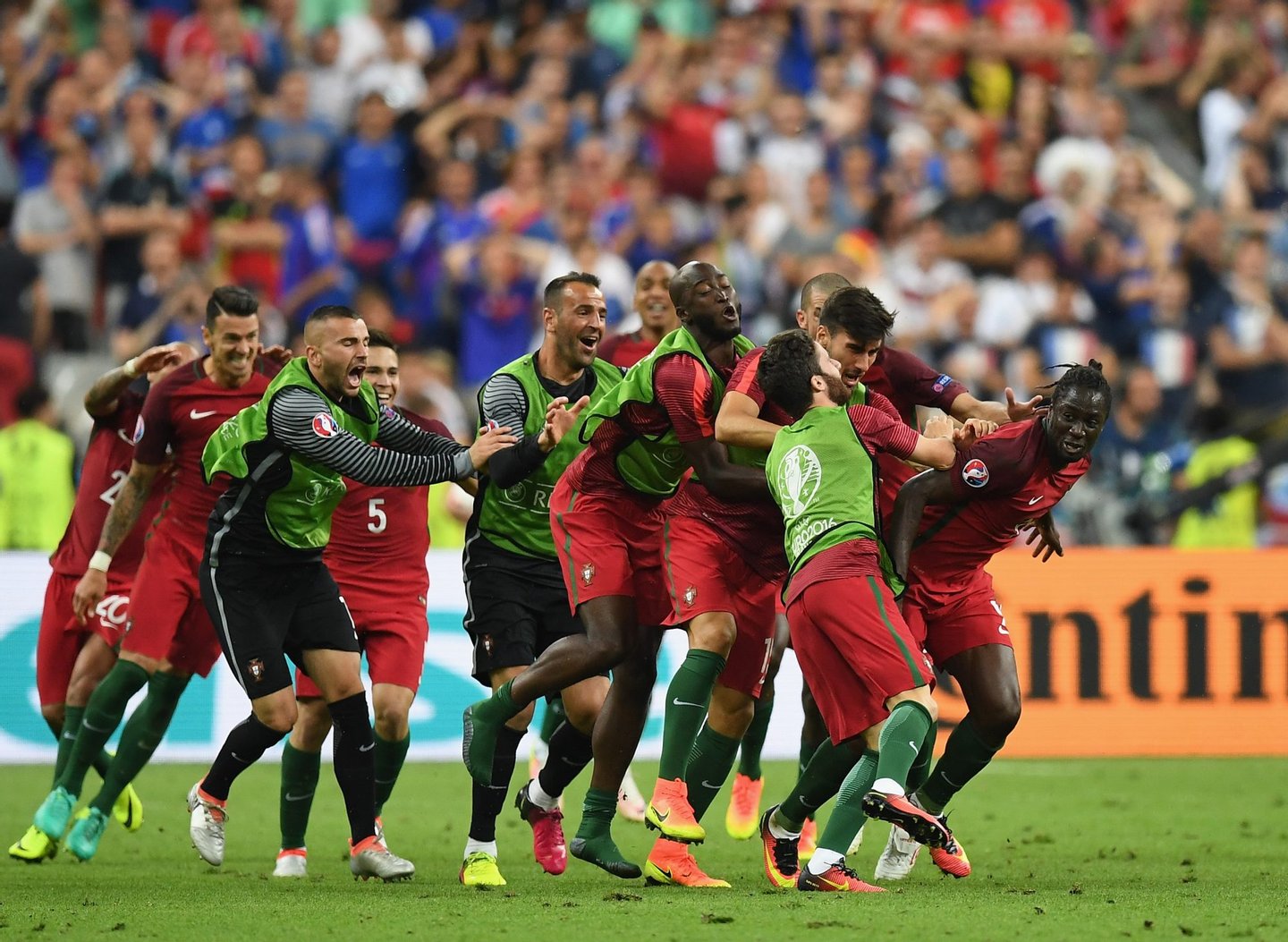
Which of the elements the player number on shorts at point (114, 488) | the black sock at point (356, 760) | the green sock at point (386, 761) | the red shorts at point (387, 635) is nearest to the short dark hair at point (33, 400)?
the player number on shorts at point (114, 488)

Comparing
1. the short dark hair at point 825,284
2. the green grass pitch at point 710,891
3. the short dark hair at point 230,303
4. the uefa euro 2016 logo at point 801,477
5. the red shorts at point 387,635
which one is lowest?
the green grass pitch at point 710,891

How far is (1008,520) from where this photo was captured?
855 cm

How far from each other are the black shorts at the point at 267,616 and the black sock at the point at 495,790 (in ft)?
2.60

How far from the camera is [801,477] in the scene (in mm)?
7574

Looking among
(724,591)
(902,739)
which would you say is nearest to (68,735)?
(724,591)

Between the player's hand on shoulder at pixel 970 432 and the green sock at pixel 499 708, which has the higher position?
the player's hand on shoulder at pixel 970 432

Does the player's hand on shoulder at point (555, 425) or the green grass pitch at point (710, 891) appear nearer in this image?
the green grass pitch at point (710, 891)

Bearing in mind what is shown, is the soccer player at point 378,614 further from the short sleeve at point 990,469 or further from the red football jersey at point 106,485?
the short sleeve at point 990,469

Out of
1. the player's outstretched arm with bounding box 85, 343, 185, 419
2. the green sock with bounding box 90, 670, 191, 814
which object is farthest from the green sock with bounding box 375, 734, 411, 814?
the player's outstretched arm with bounding box 85, 343, 185, 419

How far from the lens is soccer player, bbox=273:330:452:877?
8.94 metres

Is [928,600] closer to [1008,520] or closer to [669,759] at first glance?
[1008,520]

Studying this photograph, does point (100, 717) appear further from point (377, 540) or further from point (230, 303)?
point (230, 303)

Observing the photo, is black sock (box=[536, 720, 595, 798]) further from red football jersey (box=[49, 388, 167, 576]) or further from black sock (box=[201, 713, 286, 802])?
red football jersey (box=[49, 388, 167, 576])

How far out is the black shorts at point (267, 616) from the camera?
8406 mm
